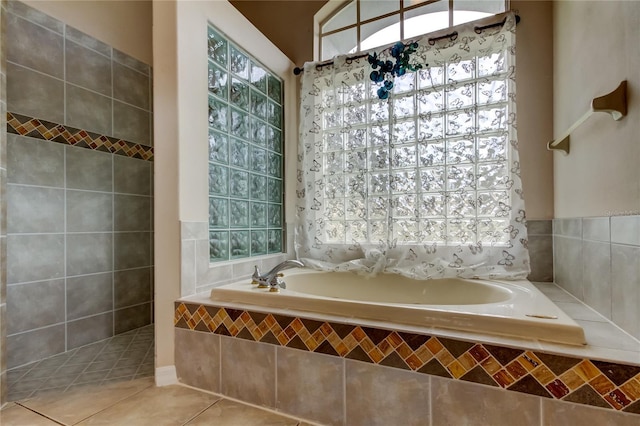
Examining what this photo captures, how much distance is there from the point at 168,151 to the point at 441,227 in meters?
1.57

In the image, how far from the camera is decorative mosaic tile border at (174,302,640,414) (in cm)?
78

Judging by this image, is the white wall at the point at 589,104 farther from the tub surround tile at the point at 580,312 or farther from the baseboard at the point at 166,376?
the baseboard at the point at 166,376

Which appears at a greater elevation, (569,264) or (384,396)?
(569,264)

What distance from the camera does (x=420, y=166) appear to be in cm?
183

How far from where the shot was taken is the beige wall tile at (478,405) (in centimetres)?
85

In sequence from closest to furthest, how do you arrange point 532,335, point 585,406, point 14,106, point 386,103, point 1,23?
point 585,406
point 532,335
point 1,23
point 14,106
point 386,103

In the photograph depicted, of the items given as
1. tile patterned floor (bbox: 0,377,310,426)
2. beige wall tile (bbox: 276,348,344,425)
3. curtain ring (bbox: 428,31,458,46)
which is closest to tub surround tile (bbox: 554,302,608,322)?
beige wall tile (bbox: 276,348,344,425)

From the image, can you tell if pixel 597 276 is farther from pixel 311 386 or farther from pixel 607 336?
pixel 311 386

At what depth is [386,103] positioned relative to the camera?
194 cm

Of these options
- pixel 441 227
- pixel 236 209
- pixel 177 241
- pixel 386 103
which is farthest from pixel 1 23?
pixel 441 227

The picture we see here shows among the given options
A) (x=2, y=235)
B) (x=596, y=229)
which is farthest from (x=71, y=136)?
(x=596, y=229)

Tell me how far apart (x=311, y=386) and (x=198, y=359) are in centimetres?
58

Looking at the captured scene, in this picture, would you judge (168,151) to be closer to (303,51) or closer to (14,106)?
(14,106)

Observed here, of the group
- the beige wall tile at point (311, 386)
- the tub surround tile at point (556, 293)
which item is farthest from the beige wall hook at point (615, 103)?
the beige wall tile at point (311, 386)
